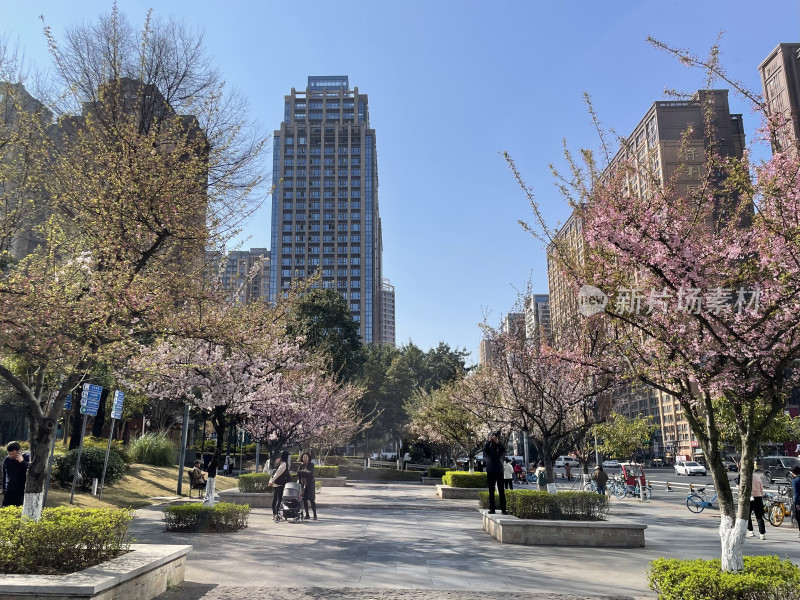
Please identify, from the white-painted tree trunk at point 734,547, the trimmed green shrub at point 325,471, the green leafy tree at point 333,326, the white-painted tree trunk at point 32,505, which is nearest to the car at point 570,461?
the green leafy tree at point 333,326

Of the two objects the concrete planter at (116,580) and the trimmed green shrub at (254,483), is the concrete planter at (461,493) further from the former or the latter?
the concrete planter at (116,580)

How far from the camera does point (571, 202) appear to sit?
771 centimetres

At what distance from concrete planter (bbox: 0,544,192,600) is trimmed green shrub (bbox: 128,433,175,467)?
21657mm

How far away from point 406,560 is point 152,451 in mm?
A: 21649

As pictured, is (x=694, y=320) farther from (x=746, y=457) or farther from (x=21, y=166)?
(x=21, y=166)

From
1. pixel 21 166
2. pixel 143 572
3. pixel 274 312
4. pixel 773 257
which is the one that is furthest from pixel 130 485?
pixel 773 257

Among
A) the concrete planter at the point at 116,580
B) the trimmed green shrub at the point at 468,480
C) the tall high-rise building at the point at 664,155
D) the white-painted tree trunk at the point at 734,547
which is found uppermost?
the tall high-rise building at the point at 664,155

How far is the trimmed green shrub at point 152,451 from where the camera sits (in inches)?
→ 1081

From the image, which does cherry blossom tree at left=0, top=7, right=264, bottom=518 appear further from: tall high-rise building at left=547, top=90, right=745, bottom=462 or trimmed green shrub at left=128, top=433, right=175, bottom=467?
trimmed green shrub at left=128, top=433, right=175, bottom=467

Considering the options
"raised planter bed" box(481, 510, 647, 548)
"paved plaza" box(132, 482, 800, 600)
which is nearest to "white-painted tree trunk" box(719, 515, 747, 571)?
"paved plaza" box(132, 482, 800, 600)

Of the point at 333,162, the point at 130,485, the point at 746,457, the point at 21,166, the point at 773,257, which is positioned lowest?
the point at 130,485

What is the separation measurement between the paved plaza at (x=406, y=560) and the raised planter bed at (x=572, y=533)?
30 cm

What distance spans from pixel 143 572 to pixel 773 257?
7887 millimetres

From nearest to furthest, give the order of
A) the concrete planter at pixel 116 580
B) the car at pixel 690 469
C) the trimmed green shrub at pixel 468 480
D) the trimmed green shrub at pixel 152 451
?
the concrete planter at pixel 116 580 → the trimmed green shrub at pixel 468 480 → the trimmed green shrub at pixel 152 451 → the car at pixel 690 469
